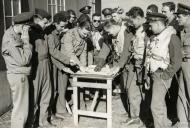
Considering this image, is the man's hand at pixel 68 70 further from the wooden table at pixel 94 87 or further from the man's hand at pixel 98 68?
the man's hand at pixel 98 68

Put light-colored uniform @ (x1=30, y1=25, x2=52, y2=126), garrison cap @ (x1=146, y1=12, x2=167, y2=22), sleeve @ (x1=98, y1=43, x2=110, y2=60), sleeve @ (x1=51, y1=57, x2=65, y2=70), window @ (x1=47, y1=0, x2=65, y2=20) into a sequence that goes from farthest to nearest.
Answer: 1. window @ (x1=47, y1=0, x2=65, y2=20)
2. sleeve @ (x1=98, y1=43, x2=110, y2=60)
3. sleeve @ (x1=51, y1=57, x2=65, y2=70)
4. light-colored uniform @ (x1=30, y1=25, x2=52, y2=126)
5. garrison cap @ (x1=146, y1=12, x2=167, y2=22)

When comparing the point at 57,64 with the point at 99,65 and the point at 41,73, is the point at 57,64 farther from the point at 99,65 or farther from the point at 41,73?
the point at 99,65

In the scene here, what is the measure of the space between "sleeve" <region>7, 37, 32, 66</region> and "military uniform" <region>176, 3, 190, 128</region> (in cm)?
259

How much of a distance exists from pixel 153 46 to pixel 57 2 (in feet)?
16.7

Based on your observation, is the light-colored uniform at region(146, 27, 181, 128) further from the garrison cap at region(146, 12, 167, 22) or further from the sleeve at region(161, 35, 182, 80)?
the garrison cap at region(146, 12, 167, 22)

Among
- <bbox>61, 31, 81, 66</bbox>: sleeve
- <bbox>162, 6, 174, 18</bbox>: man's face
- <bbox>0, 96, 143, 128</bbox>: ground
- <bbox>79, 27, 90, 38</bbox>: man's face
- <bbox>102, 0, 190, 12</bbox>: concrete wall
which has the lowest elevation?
<bbox>0, 96, 143, 128</bbox>: ground

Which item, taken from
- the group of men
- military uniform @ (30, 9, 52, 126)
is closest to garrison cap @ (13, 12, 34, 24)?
the group of men

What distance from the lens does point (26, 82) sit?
4660 mm

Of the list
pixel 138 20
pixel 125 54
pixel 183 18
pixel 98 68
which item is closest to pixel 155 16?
pixel 183 18

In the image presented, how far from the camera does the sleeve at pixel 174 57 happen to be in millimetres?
4543

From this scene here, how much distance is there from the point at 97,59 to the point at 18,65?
2213 millimetres

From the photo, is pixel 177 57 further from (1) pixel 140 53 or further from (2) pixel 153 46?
(1) pixel 140 53

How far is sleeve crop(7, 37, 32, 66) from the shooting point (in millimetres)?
4404

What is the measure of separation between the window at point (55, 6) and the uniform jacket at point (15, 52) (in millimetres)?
4124
